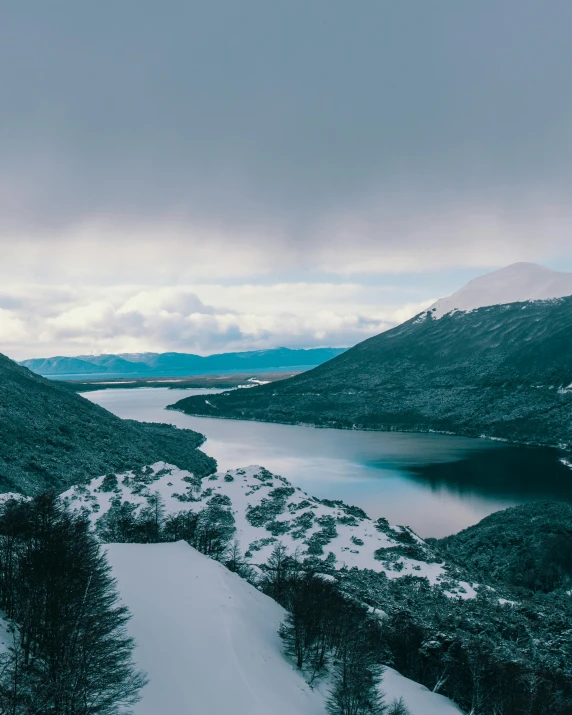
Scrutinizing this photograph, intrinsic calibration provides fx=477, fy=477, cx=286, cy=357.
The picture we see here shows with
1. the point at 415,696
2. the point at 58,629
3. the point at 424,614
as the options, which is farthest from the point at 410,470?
the point at 58,629

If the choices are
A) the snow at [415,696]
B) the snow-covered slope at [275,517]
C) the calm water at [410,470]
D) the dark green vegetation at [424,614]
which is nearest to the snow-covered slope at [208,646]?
the snow at [415,696]

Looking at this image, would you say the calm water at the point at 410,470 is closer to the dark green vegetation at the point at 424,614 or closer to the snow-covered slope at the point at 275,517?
the dark green vegetation at the point at 424,614

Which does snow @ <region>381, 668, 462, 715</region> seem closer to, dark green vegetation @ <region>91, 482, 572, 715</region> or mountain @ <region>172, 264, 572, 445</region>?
dark green vegetation @ <region>91, 482, 572, 715</region>

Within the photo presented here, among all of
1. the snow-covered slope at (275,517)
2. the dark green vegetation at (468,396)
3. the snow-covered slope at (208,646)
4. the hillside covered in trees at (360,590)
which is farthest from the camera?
the dark green vegetation at (468,396)

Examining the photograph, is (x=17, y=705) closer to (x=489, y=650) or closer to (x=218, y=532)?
(x=489, y=650)

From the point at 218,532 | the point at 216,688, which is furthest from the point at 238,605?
the point at 218,532

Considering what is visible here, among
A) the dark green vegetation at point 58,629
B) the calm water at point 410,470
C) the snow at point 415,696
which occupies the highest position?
the dark green vegetation at point 58,629
